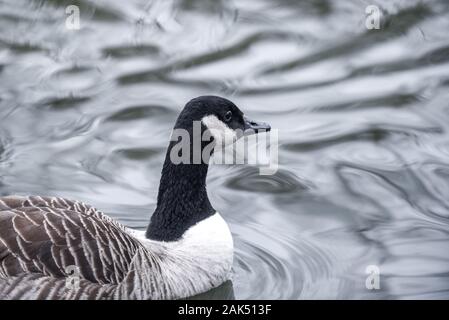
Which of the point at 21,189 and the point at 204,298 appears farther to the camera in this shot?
the point at 21,189

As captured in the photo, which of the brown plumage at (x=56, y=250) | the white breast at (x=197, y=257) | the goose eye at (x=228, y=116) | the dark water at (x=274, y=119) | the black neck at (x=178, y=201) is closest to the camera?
the brown plumage at (x=56, y=250)

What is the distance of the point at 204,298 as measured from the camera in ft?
26.5

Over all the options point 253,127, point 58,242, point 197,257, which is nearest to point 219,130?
point 253,127

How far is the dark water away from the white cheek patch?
1072 millimetres

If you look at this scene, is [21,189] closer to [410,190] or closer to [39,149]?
[39,149]

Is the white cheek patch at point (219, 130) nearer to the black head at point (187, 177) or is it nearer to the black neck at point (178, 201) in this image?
the black head at point (187, 177)

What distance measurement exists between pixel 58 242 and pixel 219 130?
180 cm

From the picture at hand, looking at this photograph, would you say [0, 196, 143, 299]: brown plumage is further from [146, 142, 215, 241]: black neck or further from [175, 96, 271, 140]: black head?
[175, 96, 271, 140]: black head

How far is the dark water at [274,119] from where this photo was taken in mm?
8836

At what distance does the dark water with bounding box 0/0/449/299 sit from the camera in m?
8.84

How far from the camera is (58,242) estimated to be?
23.4 feet

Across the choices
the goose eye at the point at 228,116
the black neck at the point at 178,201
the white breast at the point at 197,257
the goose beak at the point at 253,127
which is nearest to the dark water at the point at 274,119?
the white breast at the point at 197,257
